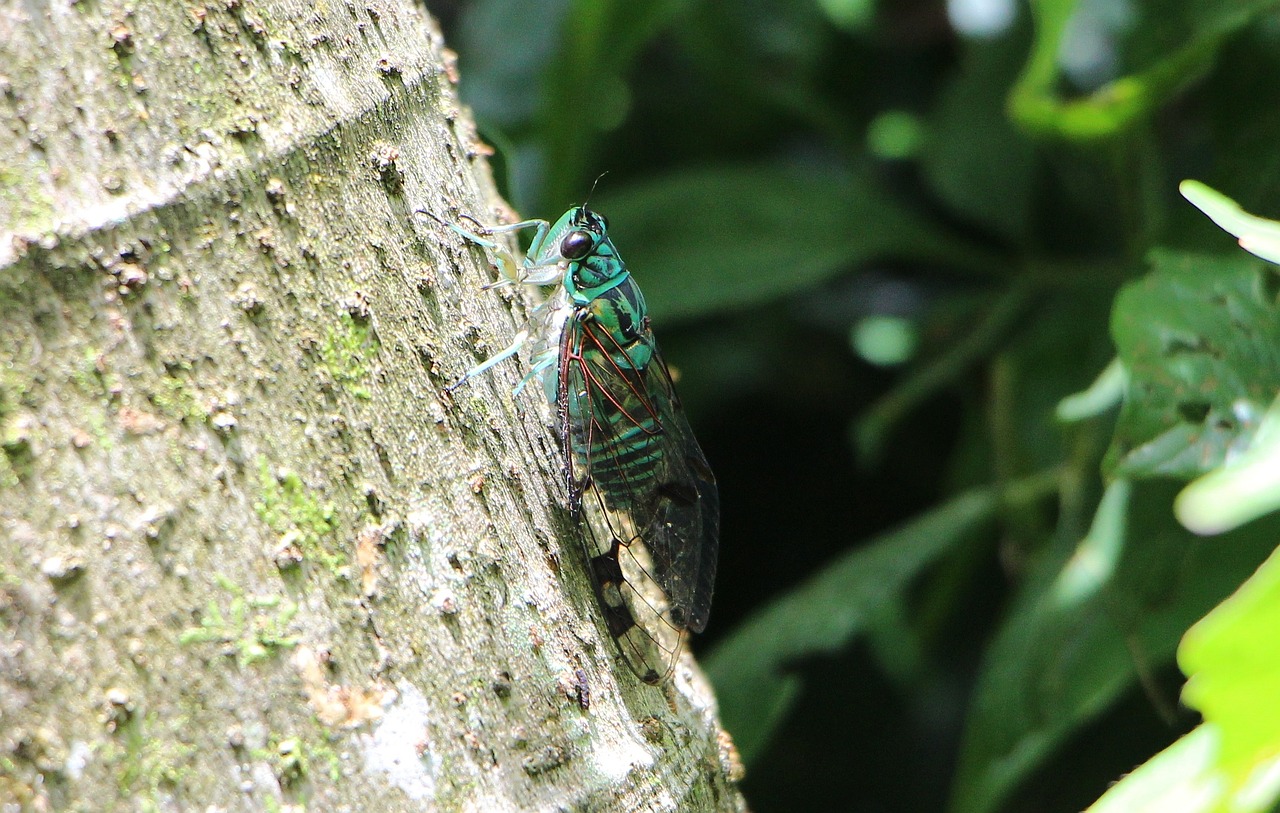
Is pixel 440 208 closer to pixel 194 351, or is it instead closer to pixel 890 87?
pixel 194 351

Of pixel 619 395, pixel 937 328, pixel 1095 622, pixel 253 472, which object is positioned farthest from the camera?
pixel 937 328

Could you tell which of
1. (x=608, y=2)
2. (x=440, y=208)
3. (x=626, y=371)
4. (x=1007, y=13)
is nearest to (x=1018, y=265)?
(x=1007, y=13)

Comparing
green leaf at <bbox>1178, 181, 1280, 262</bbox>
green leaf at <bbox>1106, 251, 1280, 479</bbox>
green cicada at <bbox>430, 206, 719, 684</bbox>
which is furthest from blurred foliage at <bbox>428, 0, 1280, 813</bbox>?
green leaf at <bbox>1178, 181, 1280, 262</bbox>

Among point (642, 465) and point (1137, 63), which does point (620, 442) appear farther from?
point (1137, 63)

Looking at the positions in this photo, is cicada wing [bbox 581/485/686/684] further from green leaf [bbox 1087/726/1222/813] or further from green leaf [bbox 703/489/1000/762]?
green leaf [bbox 703/489/1000/762]

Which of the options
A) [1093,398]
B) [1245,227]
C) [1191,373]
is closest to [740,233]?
[1093,398]

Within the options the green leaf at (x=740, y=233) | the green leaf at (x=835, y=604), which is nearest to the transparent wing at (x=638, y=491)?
the green leaf at (x=835, y=604)
